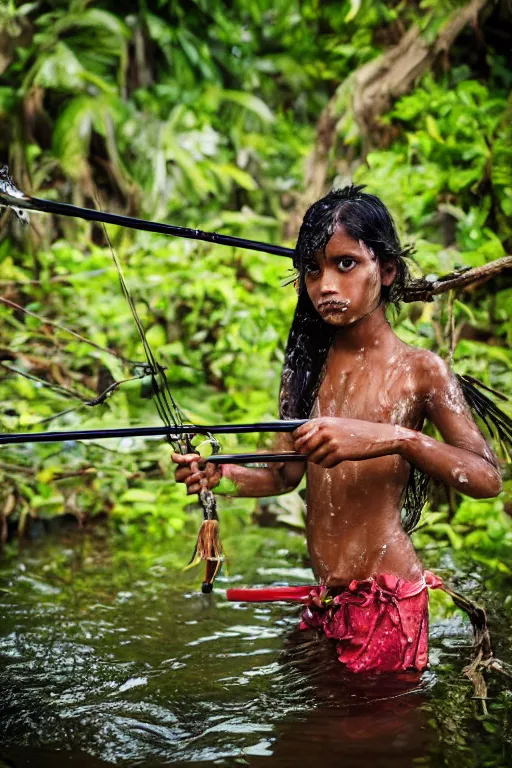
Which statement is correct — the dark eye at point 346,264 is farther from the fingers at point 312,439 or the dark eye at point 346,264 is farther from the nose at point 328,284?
the fingers at point 312,439

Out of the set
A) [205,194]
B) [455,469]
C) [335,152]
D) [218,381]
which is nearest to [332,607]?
[455,469]

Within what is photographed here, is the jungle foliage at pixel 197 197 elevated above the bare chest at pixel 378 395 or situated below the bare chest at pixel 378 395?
above

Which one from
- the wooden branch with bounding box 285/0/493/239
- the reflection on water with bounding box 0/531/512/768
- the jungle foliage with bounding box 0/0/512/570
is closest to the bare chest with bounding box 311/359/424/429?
the reflection on water with bounding box 0/531/512/768

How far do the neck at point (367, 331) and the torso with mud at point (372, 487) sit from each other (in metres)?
0.02

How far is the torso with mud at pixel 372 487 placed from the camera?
2430 mm

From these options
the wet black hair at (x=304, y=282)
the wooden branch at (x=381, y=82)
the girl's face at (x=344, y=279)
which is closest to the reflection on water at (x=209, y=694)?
the wet black hair at (x=304, y=282)

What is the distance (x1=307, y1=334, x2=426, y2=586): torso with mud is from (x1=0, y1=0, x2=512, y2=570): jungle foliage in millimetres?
1505

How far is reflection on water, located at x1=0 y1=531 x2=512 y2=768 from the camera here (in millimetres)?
2051

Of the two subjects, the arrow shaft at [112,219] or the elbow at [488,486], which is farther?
the elbow at [488,486]

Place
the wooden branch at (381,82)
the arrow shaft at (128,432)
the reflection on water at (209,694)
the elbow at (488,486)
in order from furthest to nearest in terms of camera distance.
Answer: the wooden branch at (381,82) → the elbow at (488,486) → the reflection on water at (209,694) → the arrow shaft at (128,432)

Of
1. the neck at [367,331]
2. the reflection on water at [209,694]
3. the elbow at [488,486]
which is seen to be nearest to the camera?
the reflection on water at [209,694]

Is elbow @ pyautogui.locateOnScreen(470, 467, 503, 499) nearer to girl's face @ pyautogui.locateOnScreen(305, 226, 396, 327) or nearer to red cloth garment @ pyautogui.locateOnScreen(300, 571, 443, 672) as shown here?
red cloth garment @ pyautogui.locateOnScreen(300, 571, 443, 672)

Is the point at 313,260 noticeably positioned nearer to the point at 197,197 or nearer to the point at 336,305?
the point at 336,305

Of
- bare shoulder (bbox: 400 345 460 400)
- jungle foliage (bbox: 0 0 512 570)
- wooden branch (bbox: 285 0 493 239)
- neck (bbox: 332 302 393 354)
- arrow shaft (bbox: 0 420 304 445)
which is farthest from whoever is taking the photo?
wooden branch (bbox: 285 0 493 239)
